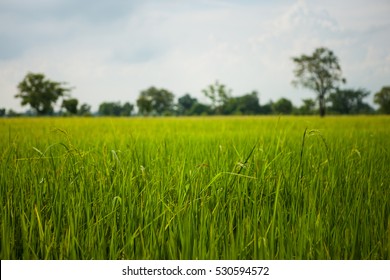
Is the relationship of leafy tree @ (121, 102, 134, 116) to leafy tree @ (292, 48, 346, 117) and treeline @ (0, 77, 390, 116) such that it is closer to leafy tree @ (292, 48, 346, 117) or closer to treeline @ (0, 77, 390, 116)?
treeline @ (0, 77, 390, 116)

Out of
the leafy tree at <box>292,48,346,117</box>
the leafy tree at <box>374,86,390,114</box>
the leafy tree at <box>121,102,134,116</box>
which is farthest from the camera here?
the leafy tree at <box>292,48,346,117</box>

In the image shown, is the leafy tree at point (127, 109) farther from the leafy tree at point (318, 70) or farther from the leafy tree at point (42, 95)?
the leafy tree at point (318, 70)

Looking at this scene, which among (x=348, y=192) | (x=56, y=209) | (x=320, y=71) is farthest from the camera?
(x=320, y=71)

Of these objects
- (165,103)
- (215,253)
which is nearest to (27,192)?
(215,253)

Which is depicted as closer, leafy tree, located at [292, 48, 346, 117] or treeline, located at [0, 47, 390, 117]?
treeline, located at [0, 47, 390, 117]

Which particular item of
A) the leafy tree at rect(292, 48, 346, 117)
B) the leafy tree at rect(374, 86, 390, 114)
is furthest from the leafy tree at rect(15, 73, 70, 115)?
the leafy tree at rect(292, 48, 346, 117)

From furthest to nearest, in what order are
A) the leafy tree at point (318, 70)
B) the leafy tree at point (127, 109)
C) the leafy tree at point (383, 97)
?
1. the leafy tree at point (318, 70)
2. the leafy tree at point (127, 109)
3. the leafy tree at point (383, 97)

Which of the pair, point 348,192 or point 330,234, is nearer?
point 330,234

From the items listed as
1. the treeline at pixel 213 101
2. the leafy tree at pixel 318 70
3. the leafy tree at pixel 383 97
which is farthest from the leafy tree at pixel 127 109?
the leafy tree at pixel 318 70

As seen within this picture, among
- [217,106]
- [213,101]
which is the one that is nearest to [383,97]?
[213,101]

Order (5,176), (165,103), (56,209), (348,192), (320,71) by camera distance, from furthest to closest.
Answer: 1. (320,71)
2. (165,103)
3. (5,176)
4. (348,192)
5. (56,209)
